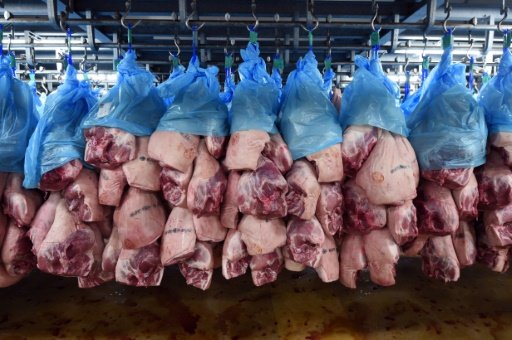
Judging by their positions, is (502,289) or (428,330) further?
(502,289)

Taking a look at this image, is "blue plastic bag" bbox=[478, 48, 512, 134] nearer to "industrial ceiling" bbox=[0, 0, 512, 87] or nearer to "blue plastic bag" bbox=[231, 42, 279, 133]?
"industrial ceiling" bbox=[0, 0, 512, 87]

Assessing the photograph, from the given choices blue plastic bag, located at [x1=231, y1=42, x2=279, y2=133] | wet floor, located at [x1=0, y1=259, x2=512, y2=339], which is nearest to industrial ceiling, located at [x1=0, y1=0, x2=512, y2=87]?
blue plastic bag, located at [x1=231, y1=42, x2=279, y2=133]

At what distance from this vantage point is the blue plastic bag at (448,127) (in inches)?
58.0

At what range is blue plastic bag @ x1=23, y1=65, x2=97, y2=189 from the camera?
146 cm

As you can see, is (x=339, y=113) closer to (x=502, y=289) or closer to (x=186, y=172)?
(x=186, y=172)

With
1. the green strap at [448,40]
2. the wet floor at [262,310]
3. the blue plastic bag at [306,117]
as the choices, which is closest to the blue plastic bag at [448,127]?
the green strap at [448,40]

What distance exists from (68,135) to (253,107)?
75cm

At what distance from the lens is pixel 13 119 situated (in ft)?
5.13

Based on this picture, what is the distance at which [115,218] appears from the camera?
1.51 meters

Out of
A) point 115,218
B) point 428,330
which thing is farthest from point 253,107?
point 428,330

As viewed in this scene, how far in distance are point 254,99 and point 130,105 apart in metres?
0.47

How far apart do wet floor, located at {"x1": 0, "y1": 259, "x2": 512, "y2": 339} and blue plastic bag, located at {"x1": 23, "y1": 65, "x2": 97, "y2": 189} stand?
27.8 inches

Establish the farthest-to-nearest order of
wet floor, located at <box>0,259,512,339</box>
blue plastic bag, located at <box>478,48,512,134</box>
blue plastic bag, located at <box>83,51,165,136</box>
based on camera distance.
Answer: wet floor, located at <box>0,259,512,339</box>, blue plastic bag, located at <box>478,48,512,134</box>, blue plastic bag, located at <box>83,51,165,136</box>

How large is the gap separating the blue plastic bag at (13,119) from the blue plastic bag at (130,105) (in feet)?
1.08
